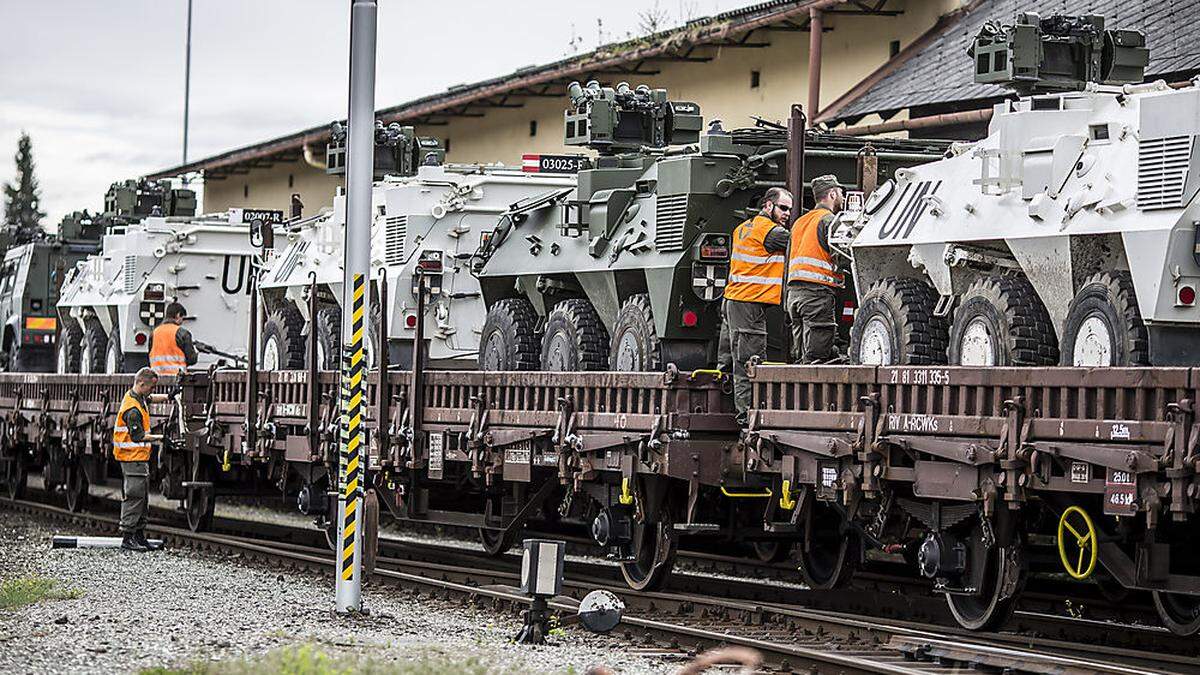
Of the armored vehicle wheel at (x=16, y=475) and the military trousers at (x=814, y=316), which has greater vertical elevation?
the military trousers at (x=814, y=316)

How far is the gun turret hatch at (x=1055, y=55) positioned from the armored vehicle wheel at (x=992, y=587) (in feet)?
13.7

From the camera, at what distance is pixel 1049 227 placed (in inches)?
602

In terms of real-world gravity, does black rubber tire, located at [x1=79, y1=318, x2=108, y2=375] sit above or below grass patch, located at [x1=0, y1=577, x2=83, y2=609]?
above

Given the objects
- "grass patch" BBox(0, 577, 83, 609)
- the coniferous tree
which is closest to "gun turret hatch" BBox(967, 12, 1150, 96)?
"grass patch" BBox(0, 577, 83, 609)

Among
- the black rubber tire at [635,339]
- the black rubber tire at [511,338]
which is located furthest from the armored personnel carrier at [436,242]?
the black rubber tire at [635,339]

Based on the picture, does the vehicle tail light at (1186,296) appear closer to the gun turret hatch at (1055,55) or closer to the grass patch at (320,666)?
the gun turret hatch at (1055,55)

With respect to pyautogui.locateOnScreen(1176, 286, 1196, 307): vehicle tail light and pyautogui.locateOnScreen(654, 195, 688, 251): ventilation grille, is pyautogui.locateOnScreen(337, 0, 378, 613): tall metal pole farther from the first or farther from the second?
pyautogui.locateOnScreen(1176, 286, 1196, 307): vehicle tail light

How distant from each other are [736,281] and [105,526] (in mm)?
11867

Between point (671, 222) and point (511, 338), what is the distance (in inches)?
129

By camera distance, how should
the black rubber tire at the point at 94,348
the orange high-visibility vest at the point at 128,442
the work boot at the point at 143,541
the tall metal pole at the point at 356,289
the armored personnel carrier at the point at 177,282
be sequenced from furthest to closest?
the black rubber tire at the point at 94,348
the armored personnel carrier at the point at 177,282
the work boot at the point at 143,541
the orange high-visibility vest at the point at 128,442
the tall metal pole at the point at 356,289

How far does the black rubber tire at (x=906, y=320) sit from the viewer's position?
16.5 m

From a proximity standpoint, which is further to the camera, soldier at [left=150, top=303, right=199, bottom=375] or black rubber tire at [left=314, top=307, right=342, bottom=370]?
soldier at [left=150, top=303, right=199, bottom=375]

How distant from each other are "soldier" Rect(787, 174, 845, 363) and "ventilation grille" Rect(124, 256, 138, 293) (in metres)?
16.5

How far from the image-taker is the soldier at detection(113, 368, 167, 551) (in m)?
22.7
